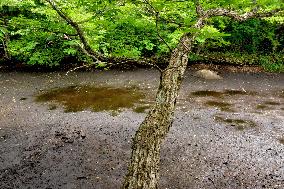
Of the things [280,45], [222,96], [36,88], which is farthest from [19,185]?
[280,45]

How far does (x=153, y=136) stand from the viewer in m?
4.51

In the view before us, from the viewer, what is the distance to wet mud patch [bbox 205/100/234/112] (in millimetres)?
10805

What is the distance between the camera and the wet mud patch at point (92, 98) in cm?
1075

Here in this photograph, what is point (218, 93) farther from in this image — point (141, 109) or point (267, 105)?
point (141, 109)

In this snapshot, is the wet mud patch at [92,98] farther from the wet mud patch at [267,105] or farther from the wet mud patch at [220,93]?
the wet mud patch at [267,105]

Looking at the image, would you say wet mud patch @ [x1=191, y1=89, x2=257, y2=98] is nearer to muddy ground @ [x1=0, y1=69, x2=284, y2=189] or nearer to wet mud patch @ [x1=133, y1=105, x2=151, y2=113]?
muddy ground @ [x1=0, y1=69, x2=284, y2=189]

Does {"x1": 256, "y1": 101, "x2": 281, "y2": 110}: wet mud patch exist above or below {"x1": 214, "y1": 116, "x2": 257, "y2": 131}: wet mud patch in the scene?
below

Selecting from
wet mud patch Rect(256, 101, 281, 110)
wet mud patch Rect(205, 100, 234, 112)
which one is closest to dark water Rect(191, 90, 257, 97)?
wet mud patch Rect(205, 100, 234, 112)

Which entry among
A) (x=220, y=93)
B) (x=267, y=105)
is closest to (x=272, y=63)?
(x=220, y=93)

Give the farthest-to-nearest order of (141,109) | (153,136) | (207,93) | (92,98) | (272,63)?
(272,63) < (207,93) < (92,98) < (141,109) < (153,136)

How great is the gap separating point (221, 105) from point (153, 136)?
7.10 meters

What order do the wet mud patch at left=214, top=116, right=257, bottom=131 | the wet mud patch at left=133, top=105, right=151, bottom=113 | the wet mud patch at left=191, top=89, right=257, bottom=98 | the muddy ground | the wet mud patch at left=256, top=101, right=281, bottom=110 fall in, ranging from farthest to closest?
the wet mud patch at left=191, top=89, right=257, bottom=98, the wet mud patch at left=256, top=101, right=281, bottom=110, the wet mud patch at left=133, top=105, right=151, bottom=113, the wet mud patch at left=214, top=116, right=257, bottom=131, the muddy ground

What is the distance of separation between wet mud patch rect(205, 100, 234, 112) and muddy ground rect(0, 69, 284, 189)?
32 mm

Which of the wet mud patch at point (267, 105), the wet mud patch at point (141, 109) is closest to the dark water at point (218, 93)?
the wet mud patch at point (267, 105)
